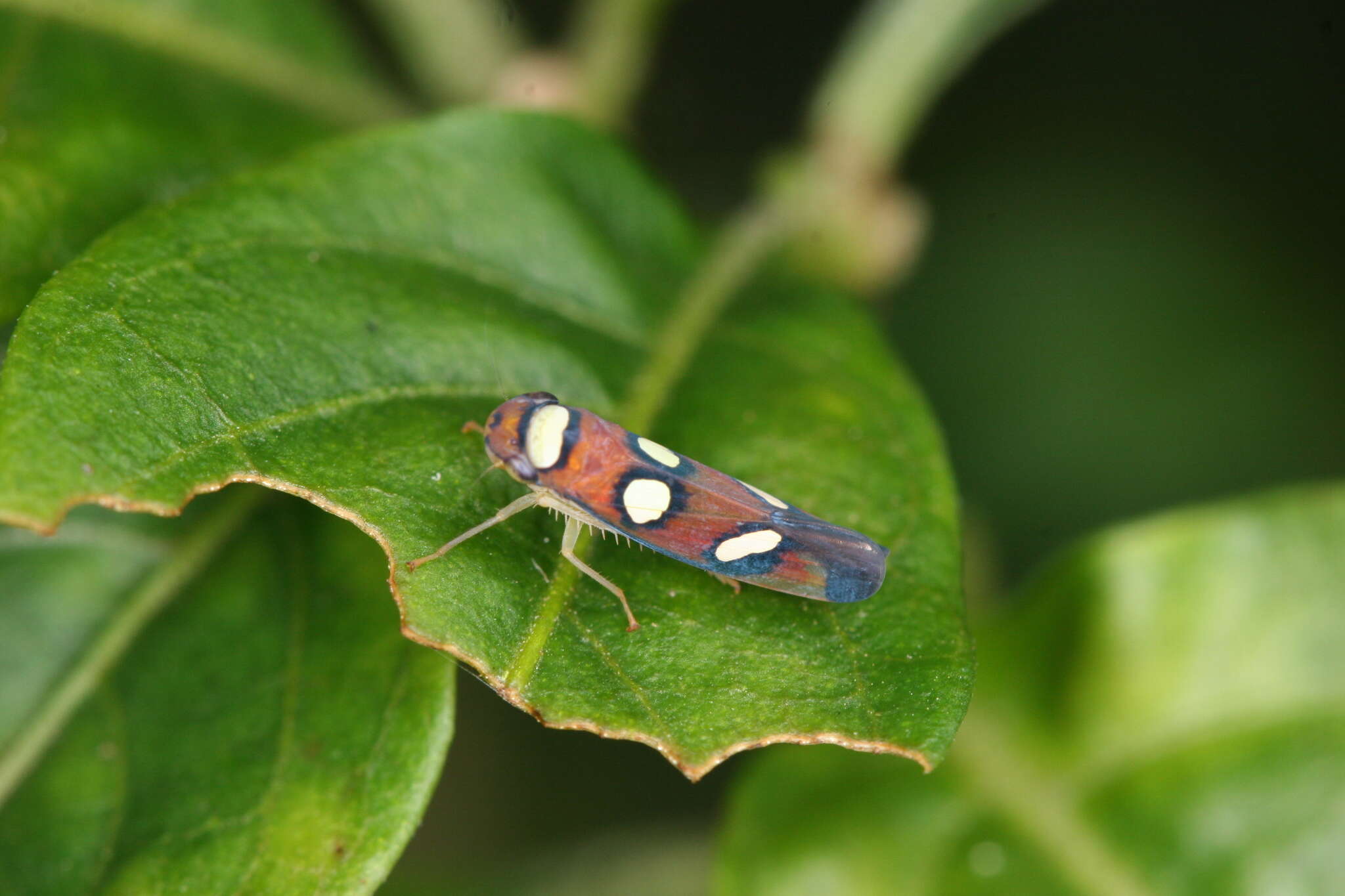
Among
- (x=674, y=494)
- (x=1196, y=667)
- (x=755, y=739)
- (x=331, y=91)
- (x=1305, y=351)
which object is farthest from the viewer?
(x=1305, y=351)

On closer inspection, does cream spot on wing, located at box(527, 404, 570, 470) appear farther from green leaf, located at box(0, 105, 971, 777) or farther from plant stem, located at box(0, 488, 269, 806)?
plant stem, located at box(0, 488, 269, 806)

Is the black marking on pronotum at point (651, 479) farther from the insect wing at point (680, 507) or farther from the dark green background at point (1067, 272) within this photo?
the dark green background at point (1067, 272)

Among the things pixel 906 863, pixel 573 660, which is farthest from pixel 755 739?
pixel 906 863

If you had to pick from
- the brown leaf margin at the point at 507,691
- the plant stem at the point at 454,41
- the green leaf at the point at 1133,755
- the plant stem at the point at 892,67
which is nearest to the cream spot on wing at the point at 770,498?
the brown leaf margin at the point at 507,691

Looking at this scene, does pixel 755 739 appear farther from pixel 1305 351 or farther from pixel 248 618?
pixel 1305 351

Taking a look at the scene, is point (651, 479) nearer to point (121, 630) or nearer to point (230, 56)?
point (121, 630)

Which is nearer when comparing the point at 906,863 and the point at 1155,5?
the point at 906,863
